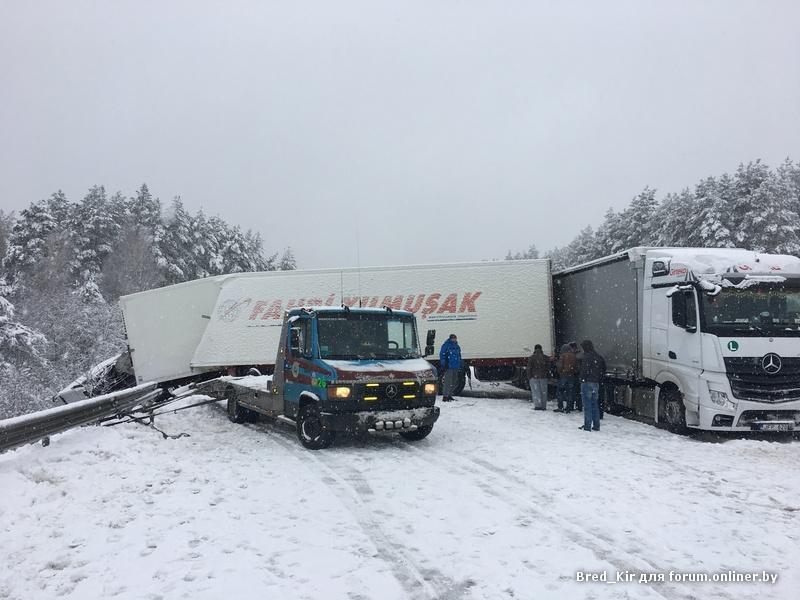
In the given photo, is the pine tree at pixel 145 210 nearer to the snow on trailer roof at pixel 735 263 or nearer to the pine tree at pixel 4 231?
the pine tree at pixel 4 231

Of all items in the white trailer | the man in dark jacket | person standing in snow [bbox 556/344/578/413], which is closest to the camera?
the man in dark jacket

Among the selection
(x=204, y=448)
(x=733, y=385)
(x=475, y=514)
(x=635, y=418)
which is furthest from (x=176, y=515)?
(x=635, y=418)

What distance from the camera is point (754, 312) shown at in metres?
10.2

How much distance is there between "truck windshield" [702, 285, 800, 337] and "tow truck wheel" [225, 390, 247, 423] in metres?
9.33

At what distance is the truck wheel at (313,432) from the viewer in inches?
366

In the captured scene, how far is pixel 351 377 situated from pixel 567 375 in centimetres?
669

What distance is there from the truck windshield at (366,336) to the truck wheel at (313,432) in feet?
3.12

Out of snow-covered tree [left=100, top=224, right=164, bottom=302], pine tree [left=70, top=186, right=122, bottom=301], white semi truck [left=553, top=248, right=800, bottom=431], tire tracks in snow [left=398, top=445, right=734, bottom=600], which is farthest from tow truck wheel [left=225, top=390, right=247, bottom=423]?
snow-covered tree [left=100, top=224, right=164, bottom=302]

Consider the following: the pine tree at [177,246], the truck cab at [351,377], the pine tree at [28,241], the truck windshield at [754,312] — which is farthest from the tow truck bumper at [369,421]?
the pine tree at [177,246]

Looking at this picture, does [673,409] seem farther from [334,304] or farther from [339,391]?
[334,304]

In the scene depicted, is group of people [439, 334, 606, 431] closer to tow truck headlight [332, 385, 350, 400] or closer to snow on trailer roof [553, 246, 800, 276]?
snow on trailer roof [553, 246, 800, 276]

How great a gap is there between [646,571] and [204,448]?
281 inches

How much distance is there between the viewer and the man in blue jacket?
1568 centimetres

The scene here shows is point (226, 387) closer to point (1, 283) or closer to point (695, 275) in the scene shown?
point (695, 275)
